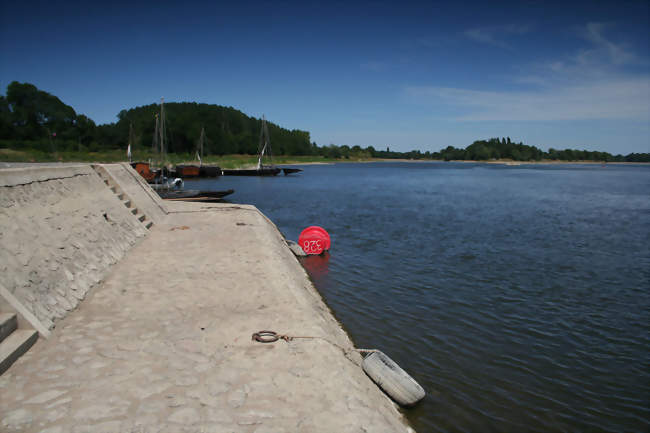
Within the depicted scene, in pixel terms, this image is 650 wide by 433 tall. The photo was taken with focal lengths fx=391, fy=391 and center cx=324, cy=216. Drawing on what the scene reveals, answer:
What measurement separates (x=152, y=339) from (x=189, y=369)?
44.9 inches

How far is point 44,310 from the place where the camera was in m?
6.23

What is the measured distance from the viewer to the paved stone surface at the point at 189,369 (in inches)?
170

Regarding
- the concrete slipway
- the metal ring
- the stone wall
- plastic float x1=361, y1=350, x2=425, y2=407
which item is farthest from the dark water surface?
the stone wall

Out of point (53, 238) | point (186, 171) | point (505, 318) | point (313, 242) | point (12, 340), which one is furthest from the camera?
point (186, 171)

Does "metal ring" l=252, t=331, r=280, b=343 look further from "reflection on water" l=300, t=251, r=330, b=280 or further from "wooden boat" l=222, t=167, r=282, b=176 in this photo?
"wooden boat" l=222, t=167, r=282, b=176

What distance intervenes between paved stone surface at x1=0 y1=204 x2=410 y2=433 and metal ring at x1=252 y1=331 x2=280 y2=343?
0.10 metres

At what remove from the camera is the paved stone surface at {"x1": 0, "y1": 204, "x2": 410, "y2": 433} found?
4.32 metres

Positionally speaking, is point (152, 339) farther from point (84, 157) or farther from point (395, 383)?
point (84, 157)

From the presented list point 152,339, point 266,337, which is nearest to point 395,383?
point 266,337

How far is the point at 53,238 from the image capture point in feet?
26.2

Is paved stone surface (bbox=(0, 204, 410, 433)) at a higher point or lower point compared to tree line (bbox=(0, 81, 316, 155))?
lower

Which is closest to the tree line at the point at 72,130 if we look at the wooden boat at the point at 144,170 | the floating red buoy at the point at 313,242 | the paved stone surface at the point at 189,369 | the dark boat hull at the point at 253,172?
the wooden boat at the point at 144,170

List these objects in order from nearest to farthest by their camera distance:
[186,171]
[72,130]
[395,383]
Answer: [395,383]
[186,171]
[72,130]

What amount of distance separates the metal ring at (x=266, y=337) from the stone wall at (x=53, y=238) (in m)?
3.18
